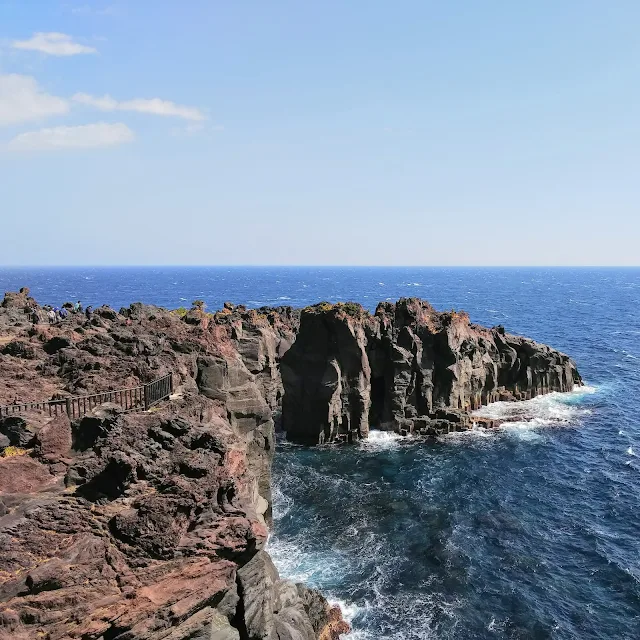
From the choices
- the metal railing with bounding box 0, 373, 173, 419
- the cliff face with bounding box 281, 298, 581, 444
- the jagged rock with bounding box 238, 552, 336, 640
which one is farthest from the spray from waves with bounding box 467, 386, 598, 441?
the metal railing with bounding box 0, 373, 173, 419

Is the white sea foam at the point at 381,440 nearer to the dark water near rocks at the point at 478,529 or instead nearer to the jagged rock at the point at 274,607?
the dark water near rocks at the point at 478,529

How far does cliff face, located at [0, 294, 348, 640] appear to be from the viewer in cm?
1366

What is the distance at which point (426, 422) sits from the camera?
206 ft

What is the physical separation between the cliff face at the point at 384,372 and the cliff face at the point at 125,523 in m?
35.7

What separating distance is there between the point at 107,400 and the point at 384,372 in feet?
153

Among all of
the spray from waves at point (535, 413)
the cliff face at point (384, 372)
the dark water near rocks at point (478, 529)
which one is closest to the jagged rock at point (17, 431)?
the dark water near rocks at point (478, 529)

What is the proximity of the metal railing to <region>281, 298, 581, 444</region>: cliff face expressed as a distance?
37.2m

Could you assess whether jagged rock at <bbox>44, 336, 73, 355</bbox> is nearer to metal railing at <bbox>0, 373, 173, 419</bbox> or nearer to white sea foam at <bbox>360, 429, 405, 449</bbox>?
metal railing at <bbox>0, 373, 173, 419</bbox>

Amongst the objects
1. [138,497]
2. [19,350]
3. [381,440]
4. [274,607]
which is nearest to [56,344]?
[19,350]

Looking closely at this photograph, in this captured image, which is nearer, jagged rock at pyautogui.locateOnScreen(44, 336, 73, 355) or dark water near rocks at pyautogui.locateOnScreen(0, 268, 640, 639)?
jagged rock at pyautogui.locateOnScreen(44, 336, 73, 355)

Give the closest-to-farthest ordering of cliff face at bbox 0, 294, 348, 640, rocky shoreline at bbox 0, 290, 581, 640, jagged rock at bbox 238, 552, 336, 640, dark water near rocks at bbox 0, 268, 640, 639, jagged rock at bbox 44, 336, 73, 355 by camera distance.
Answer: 1. cliff face at bbox 0, 294, 348, 640
2. rocky shoreline at bbox 0, 290, 581, 640
3. jagged rock at bbox 238, 552, 336, 640
4. jagged rock at bbox 44, 336, 73, 355
5. dark water near rocks at bbox 0, 268, 640, 639

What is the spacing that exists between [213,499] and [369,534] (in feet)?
82.7

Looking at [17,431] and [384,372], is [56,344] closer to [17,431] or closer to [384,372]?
[17,431]

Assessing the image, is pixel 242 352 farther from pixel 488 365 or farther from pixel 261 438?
pixel 488 365
